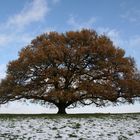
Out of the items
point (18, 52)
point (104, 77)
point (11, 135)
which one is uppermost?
point (18, 52)

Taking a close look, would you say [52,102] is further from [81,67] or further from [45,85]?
[81,67]

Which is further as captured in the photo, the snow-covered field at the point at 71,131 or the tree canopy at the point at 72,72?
the tree canopy at the point at 72,72

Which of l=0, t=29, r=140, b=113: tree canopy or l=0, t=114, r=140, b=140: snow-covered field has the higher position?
l=0, t=29, r=140, b=113: tree canopy

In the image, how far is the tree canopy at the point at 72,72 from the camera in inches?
1913

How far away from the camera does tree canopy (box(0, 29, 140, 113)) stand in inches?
1913

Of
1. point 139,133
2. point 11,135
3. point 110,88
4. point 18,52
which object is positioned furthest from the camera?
point 18,52

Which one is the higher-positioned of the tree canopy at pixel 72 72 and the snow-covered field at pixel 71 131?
the tree canopy at pixel 72 72

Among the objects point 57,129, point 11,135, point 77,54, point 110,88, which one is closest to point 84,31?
point 77,54

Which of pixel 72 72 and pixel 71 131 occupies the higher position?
pixel 72 72

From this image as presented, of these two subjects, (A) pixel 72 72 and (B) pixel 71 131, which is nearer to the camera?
(B) pixel 71 131

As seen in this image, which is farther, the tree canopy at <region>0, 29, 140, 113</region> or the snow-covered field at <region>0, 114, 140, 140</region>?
the tree canopy at <region>0, 29, 140, 113</region>

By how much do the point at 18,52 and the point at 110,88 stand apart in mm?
13250

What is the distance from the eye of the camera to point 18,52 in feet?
169

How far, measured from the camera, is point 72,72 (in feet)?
164
